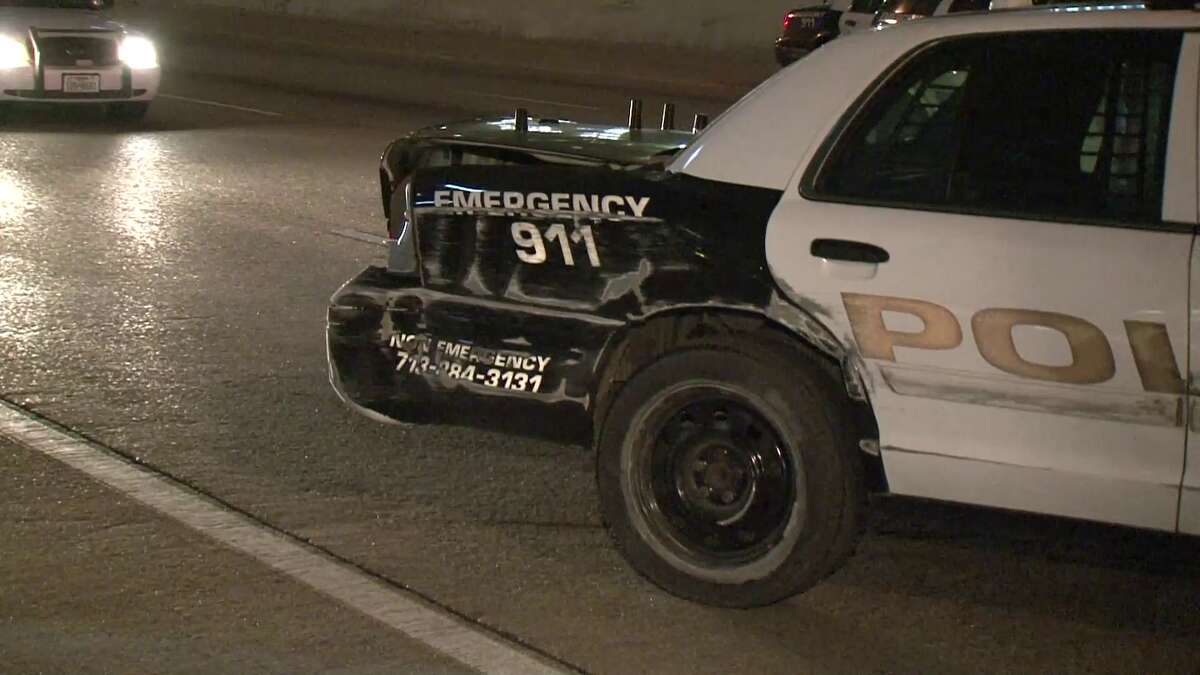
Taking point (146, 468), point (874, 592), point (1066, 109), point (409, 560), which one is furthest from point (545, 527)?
point (1066, 109)

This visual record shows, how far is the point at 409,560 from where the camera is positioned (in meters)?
5.31

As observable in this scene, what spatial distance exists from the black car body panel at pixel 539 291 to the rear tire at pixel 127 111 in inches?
469

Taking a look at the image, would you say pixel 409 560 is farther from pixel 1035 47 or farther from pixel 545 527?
pixel 1035 47

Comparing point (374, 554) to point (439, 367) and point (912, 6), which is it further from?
point (912, 6)

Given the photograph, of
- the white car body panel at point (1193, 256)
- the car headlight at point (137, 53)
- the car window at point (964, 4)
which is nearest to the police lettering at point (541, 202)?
the white car body panel at point (1193, 256)

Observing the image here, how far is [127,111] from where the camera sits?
55.5 feet

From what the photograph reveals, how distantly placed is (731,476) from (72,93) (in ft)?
41.0

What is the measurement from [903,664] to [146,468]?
2.89 meters

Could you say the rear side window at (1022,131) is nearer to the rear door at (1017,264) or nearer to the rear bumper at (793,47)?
the rear door at (1017,264)

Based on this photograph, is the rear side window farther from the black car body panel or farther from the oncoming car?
the oncoming car

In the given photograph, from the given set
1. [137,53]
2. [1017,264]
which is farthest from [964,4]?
[1017,264]

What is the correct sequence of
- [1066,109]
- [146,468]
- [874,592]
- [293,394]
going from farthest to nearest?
[293,394]
[146,468]
[874,592]
[1066,109]

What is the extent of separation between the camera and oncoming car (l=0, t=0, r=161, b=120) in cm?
1573

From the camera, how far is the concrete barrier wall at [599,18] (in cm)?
2783
